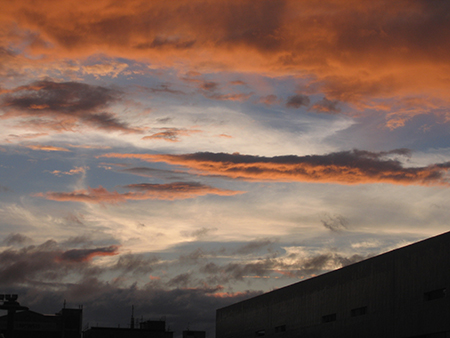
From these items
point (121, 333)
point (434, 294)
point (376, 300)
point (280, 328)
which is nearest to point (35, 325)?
point (121, 333)

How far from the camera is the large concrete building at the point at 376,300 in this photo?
3862 cm

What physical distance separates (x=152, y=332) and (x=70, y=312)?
20296 millimetres

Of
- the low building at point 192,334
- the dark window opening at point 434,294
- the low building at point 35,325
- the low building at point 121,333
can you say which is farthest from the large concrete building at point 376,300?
the low building at point 192,334

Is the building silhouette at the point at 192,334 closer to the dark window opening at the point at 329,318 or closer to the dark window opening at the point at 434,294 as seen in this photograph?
the dark window opening at the point at 329,318

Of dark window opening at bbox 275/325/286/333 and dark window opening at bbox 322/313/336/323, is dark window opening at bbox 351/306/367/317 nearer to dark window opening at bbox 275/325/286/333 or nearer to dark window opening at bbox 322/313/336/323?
dark window opening at bbox 322/313/336/323

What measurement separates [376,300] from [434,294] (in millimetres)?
7565

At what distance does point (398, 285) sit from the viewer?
42844 millimetres

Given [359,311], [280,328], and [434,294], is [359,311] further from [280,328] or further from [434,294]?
[280,328]

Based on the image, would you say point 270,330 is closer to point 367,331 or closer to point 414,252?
point 367,331

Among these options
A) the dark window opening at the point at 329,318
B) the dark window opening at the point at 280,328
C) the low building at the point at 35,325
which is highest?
the dark window opening at the point at 329,318

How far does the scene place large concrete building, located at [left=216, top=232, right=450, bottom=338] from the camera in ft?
127

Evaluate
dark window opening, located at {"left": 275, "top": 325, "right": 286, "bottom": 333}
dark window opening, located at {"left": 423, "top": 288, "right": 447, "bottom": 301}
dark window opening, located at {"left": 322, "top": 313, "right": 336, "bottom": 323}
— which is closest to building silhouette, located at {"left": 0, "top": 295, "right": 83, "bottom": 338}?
dark window opening, located at {"left": 275, "top": 325, "right": 286, "bottom": 333}

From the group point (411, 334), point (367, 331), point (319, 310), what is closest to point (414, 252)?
point (411, 334)

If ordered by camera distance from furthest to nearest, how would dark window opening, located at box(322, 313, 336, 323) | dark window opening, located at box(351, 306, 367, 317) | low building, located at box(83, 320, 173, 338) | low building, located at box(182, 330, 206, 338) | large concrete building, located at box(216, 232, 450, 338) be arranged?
1. low building, located at box(182, 330, 206, 338)
2. low building, located at box(83, 320, 173, 338)
3. dark window opening, located at box(322, 313, 336, 323)
4. dark window opening, located at box(351, 306, 367, 317)
5. large concrete building, located at box(216, 232, 450, 338)
